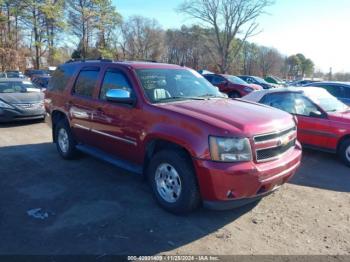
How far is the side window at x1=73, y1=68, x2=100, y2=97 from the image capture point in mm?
5387

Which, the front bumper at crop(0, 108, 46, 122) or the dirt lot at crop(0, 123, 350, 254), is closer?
the dirt lot at crop(0, 123, 350, 254)

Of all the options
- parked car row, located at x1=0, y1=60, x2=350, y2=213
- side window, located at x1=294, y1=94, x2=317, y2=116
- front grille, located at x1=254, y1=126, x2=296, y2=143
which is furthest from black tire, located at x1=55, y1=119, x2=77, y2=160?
side window, located at x1=294, y1=94, x2=317, y2=116

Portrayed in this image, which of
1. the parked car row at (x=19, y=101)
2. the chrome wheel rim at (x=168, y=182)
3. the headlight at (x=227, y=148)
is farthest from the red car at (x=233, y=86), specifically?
the headlight at (x=227, y=148)

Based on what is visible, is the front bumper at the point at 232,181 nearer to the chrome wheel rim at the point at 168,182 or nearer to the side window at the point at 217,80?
the chrome wheel rim at the point at 168,182

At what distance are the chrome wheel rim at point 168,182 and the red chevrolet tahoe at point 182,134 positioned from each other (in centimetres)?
1

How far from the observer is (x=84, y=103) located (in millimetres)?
5480

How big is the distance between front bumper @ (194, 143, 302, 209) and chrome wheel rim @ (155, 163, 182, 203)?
40 cm

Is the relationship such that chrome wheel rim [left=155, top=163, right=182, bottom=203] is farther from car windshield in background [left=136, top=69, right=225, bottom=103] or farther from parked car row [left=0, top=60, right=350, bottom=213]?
car windshield in background [left=136, top=69, right=225, bottom=103]

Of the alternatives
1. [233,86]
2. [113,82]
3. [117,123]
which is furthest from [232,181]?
[233,86]

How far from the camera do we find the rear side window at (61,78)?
6.22m

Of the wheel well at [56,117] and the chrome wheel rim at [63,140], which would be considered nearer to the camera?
the chrome wheel rim at [63,140]

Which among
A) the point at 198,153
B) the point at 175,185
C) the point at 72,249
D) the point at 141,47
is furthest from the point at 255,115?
the point at 141,47

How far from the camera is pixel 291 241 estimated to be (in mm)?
3500

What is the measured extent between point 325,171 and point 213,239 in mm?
3503
